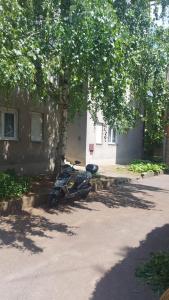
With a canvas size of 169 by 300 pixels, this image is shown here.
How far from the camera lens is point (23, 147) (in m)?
14.3

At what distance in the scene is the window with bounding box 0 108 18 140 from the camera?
1362 cm

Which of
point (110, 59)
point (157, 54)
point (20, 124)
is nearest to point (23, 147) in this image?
point (20, 124)

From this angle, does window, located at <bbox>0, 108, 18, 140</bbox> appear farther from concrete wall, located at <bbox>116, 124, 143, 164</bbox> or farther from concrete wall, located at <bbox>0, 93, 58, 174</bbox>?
concrete wall, located at <bbox>116, 124, 143, 164</bbox>

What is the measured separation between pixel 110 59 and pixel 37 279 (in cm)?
448

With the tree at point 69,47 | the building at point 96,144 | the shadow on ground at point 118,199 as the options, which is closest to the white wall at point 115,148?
the building at point 96,144

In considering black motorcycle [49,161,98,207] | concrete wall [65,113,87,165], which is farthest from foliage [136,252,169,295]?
concrete wall [65,113,87,165]

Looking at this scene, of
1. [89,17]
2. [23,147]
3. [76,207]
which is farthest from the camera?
[23,147]

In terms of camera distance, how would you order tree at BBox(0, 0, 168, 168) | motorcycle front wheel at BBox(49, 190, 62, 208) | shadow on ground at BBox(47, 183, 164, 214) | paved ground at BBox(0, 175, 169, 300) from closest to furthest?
1. paved ground at BBox(0, 175, 169, 300)
2. tree at BBox(0, 0, 168, 168)
3. motorcycle front wheel at BBox(49, 190, 62, 208)
4. shadow on ground at BBox(47, 183, 164, 214)

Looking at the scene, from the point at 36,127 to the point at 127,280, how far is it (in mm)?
Answer: 10353

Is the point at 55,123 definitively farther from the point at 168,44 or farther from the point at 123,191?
the point at 168,44

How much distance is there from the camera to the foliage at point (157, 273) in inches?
170

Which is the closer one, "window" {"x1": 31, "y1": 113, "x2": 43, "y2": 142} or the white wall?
"window" {"x1": 31, "y1": 113, "x2": 43, "y2": 142}

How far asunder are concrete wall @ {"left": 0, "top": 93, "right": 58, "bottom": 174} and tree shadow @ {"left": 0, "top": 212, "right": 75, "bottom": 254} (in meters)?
5.03

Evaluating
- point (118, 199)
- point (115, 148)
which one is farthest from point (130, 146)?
point (118, 199)
